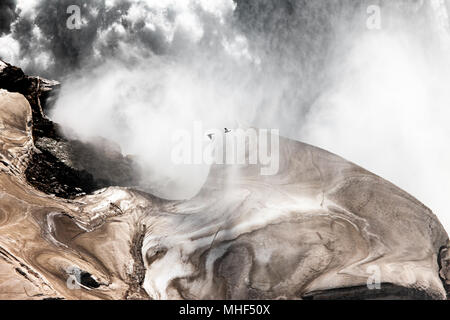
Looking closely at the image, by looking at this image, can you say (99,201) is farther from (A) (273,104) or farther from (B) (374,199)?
(A) (273,104)

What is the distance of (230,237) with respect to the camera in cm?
945

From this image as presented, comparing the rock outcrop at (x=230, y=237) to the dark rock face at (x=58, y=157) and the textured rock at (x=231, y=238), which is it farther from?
the dark rock face at (x=58, y=157)

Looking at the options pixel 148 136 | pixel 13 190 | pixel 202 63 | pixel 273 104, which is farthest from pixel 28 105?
pixel 273 104

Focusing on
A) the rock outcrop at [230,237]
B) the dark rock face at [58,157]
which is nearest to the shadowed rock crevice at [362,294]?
the rock outcrop at [230,237]

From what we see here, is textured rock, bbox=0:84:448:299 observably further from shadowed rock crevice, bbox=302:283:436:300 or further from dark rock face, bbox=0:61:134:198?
dark rock face, bbox=0:61:134:198

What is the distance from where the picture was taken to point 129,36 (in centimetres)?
2286

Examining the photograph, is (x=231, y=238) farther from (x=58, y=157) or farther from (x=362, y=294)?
(x=58, y=157)

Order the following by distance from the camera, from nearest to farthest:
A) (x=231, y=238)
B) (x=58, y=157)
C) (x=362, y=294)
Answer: (x=362, y=294) < (x=231, y=238) < (x=58, y=157)

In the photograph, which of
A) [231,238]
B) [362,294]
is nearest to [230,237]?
[231,238]

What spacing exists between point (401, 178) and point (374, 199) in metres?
13.2

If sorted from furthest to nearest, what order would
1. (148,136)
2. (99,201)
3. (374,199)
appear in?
(148,136)
(99,201)
(374,199)

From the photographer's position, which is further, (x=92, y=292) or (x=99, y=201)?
(x=99, y=201)

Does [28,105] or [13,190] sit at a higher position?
[28,105]

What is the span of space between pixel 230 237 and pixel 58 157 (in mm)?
6534
